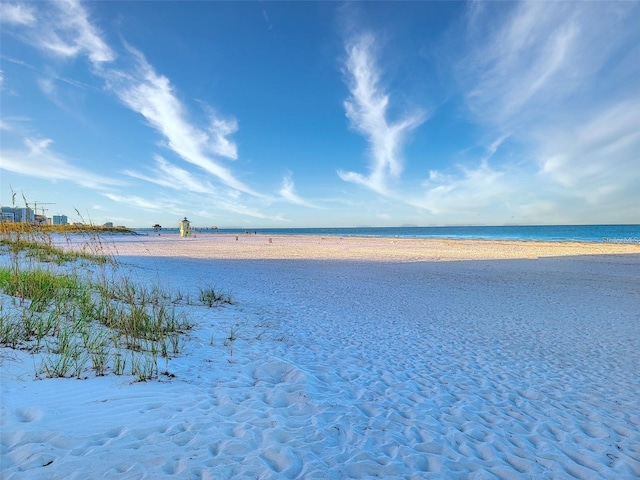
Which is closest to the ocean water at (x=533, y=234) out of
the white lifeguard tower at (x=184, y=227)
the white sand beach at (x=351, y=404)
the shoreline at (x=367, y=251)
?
the shoreline at (x=367, y=251)

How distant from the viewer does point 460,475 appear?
116 inches

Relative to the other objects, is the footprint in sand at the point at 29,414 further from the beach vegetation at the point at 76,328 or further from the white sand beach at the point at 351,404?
the beach vegetation at the point at 76,328

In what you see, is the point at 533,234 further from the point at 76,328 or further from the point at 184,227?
the point at 76,328

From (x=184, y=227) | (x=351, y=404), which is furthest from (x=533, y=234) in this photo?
(x=351, y=404)

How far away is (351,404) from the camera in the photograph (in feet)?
13.4

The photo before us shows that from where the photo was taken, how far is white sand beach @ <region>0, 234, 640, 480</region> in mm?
2850

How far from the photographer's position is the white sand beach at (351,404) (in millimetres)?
2850

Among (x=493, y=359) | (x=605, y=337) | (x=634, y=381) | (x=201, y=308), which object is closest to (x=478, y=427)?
(x=493, y=359)

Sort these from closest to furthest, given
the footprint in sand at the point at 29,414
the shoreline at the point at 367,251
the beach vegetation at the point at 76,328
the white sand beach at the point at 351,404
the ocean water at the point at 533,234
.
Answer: the white sand beach at the point at 351,404 → the footprint in sand at the point at 29,414 → the beach vegetation at the point at 76,328 → the shoreline at the point at 367,251 → the ocean water at the point at 533,234

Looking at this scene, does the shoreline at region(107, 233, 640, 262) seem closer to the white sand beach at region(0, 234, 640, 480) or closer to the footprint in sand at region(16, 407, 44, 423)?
the white sand beach at region(0, 234, 640, 480)

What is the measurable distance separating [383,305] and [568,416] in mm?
5716

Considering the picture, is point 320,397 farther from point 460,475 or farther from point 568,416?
point 568,416

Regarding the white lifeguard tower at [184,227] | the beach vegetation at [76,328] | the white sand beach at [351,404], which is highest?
the white lifeguard tower at [184,227]

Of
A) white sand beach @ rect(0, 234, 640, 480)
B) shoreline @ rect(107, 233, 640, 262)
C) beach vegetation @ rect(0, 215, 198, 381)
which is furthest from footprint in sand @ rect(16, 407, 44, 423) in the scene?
shoreline @ rect(107, 233, 640, 262)
